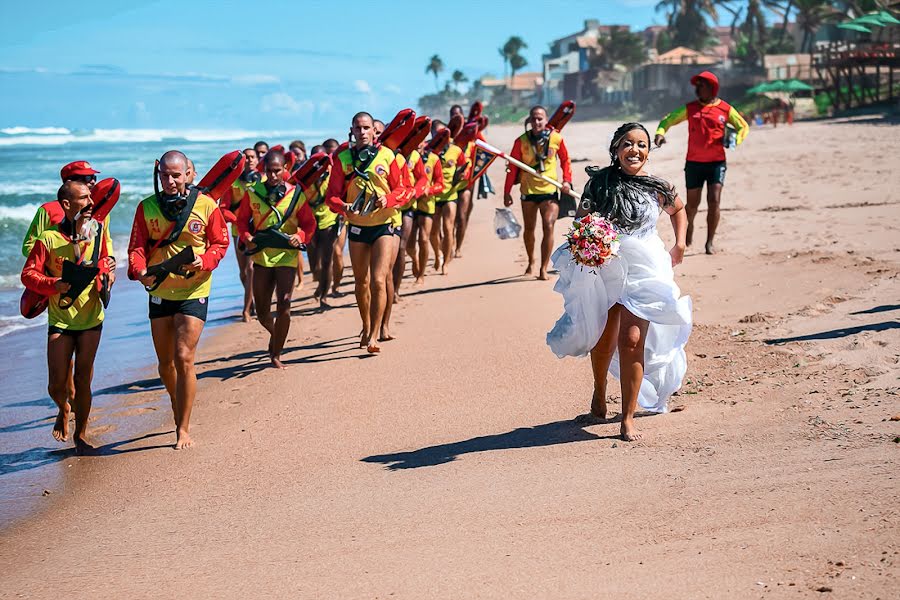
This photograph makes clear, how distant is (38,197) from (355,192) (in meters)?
32.2

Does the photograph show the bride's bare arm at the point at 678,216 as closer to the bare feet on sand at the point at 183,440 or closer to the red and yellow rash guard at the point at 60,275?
the bare feet on sand at the point at 183,440

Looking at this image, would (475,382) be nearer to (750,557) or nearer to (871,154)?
(750,557)

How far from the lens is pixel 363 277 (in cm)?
981

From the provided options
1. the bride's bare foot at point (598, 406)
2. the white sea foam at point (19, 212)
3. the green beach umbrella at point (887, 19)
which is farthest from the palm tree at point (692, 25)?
the bride's bare foot at point (598, 406)

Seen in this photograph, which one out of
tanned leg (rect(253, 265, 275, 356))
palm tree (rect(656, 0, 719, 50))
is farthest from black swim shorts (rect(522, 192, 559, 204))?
palm tree (rect(656, 0, 719, 50))

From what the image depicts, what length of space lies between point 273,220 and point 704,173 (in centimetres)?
575

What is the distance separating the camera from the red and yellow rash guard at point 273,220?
936 cm

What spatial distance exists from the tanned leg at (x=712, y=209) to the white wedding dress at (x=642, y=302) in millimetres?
6512

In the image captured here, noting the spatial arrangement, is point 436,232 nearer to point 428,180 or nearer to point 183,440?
point 428,180

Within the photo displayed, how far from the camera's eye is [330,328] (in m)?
11.6

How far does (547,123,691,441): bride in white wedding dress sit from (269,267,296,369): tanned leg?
138 inches

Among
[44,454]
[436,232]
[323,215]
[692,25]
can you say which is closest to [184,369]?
[44,454]

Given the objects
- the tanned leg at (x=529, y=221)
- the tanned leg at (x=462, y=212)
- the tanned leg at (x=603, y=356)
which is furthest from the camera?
the tanned leg at (x=462, y=212)

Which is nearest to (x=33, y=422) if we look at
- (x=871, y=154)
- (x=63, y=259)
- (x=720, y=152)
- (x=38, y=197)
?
(x=63, y=259)
